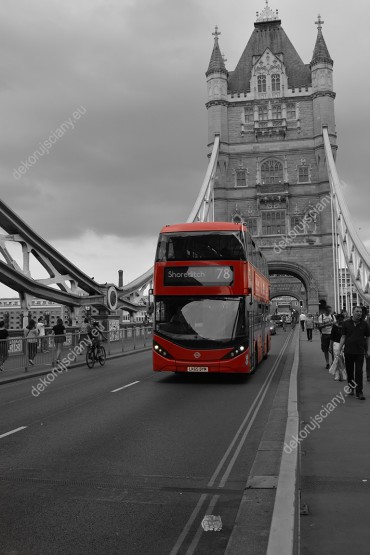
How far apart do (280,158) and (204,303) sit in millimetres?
45860

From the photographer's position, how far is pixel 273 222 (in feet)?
181

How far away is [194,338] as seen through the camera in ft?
42.2

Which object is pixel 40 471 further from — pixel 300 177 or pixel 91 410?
pixel 300 177

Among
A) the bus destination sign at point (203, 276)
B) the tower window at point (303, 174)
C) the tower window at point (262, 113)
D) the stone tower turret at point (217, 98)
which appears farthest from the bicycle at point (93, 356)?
the tower window at point (262, 113)

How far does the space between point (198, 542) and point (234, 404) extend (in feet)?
20.1

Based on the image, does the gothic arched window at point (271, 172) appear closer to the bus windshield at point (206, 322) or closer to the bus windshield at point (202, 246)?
the bus windshield at point (202, 246)

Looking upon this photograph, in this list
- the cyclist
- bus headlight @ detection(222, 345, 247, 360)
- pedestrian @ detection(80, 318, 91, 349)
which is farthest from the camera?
pedestrian @ detection(80, 318, 91, 349)

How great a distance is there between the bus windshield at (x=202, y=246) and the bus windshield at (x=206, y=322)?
0.99 meters

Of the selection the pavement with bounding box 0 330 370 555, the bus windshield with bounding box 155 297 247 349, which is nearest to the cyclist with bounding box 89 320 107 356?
the bus windshield with bounding box 155 297 247 349

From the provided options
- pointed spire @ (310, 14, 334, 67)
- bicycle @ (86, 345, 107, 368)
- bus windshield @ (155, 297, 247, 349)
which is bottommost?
bicycle @ (86, 345, 107, 368)

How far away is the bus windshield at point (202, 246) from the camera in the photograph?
12.9m

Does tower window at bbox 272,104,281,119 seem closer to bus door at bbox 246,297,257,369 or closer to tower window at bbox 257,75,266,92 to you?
tower window at bbox 257,75,266,92

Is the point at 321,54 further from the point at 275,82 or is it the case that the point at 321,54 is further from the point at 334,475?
the point at 334,475

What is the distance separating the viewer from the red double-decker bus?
12.8 meters
